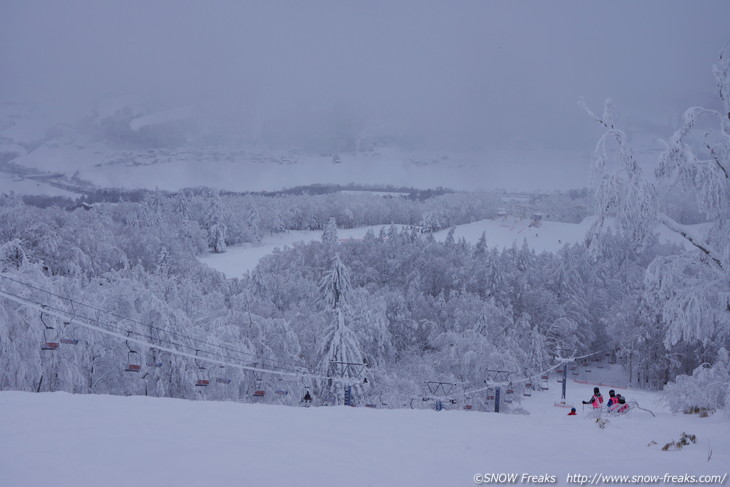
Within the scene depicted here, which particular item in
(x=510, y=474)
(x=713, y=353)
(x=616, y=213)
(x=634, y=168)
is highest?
(x=634, y=168)

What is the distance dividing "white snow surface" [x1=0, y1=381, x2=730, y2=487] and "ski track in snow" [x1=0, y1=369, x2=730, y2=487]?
2cm

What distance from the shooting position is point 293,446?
711cm

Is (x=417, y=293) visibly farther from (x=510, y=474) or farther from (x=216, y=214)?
(x=510, y=474)

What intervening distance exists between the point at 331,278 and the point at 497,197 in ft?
210

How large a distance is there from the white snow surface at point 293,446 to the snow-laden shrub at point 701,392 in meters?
2.42

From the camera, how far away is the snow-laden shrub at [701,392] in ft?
40.2

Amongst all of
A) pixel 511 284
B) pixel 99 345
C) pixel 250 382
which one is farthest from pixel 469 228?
pixel 99 345

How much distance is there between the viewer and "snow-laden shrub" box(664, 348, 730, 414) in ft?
40.2

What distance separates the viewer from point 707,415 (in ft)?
37.5

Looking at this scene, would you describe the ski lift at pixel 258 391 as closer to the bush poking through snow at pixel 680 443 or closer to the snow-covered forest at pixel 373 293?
the snow-covered forest at pixel 373 293

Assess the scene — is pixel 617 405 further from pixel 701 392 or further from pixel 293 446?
pixel 293 446

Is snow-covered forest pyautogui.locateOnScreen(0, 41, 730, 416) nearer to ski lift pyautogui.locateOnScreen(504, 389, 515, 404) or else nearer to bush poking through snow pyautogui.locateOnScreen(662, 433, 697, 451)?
ski lift pyautogui.locateOnScreen(504, 389, 515, 404)

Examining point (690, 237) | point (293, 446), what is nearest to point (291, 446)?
point (293, 446)

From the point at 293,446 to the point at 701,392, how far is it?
998 centimetres
